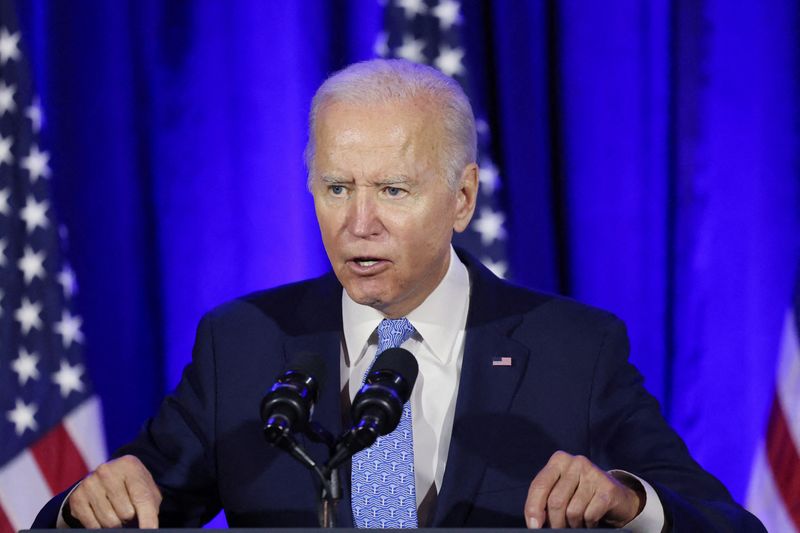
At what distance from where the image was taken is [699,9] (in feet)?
10.9

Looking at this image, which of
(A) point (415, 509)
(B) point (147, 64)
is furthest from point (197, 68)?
(A) point (415, 509)

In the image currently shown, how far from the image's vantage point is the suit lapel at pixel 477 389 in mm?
Result: 2238

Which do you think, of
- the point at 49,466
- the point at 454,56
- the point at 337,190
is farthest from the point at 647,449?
the point at 49,466

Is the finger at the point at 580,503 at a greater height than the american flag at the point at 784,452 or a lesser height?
greater

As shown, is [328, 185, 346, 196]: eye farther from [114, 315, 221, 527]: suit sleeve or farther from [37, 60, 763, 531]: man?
[114, 315, 221, 527]: suit sleeve

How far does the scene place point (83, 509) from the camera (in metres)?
1.97

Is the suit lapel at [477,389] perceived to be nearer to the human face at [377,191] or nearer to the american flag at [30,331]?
the human face at [377,191]

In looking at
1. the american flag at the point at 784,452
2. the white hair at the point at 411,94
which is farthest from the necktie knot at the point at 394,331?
the american flag at the point at 784,452

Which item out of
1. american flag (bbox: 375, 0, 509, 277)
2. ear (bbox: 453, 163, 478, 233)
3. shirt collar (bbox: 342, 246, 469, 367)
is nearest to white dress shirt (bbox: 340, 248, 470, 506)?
shirt collar (bbox: 342, 246, 469, 367)

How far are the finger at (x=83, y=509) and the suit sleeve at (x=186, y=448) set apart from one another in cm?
37

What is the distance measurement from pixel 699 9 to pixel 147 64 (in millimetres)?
1702

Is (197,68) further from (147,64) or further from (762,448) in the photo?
(762,448)

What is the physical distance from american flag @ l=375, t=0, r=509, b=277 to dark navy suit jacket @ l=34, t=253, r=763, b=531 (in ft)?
2.49

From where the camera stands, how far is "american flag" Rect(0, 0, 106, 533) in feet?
11.0
